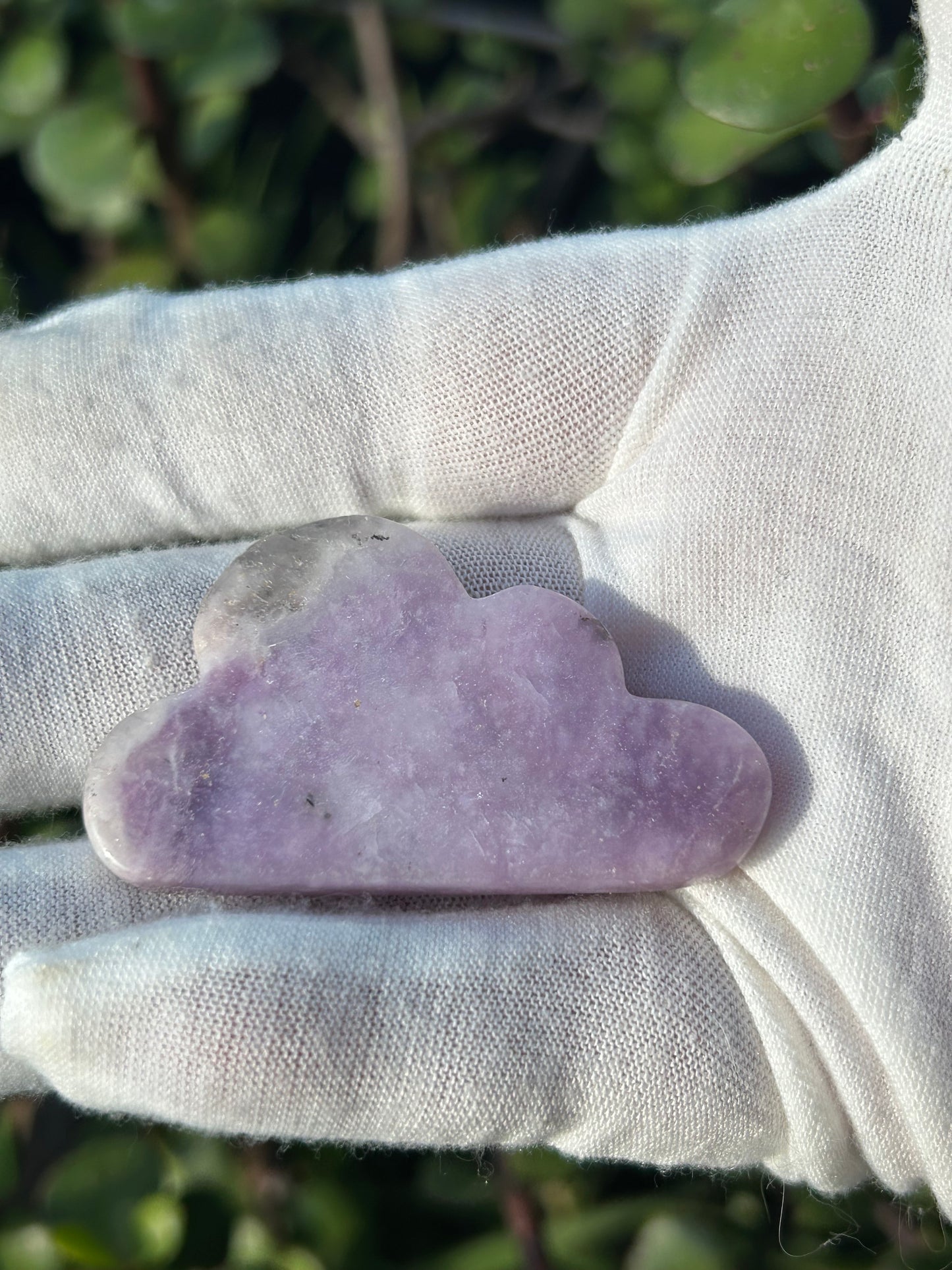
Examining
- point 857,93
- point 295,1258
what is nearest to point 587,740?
point 295,1258

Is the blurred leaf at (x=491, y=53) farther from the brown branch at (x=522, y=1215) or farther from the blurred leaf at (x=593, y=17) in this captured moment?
the brown branch at (x=522, y=1215)

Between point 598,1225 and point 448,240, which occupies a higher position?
point 448,240

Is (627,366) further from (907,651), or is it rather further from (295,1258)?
(295,1258)

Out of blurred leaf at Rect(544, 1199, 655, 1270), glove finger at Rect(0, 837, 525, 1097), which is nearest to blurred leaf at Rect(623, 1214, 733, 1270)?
blurred leaf at Rect(544, 1199, 655, 1270)

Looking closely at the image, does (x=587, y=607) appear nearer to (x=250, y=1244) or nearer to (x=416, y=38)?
(x=250, y=1244)

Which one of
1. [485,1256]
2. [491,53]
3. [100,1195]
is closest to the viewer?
[100,1195]

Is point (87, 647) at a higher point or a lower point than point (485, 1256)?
higher

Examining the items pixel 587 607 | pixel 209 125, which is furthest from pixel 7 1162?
pixel 209 125
